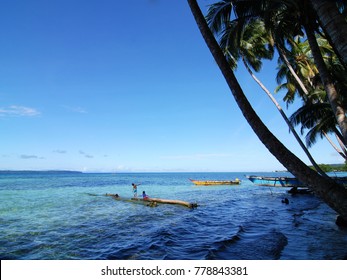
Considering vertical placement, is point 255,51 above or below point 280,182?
above

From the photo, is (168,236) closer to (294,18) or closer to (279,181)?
(294,18)

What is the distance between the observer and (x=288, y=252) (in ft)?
33.6

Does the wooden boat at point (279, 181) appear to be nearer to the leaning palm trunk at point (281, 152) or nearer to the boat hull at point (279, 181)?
the boat hull at point (279, 181)

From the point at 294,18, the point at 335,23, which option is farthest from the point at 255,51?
the point at 335,23

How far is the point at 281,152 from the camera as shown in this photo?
464 cm

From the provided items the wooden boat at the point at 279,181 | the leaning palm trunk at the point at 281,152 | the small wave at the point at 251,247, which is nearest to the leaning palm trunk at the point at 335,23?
the leaning palm trunk at the point at 281,152

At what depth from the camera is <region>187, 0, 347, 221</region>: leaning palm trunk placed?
4.01m

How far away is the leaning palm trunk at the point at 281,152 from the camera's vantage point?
4008mm

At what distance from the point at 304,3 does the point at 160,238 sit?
11864 mm

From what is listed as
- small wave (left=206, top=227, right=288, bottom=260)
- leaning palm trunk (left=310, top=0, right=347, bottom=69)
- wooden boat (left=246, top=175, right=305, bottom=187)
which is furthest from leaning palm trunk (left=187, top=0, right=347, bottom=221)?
Answer: wooden boat (left=246, top=175, right=305, bottom=187)

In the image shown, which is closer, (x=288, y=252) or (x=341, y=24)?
(x=341, y=24)

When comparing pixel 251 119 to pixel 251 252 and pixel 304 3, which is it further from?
pixel 251 252

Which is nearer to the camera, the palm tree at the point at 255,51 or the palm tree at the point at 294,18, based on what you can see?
the palm tree at the point at 294,18
